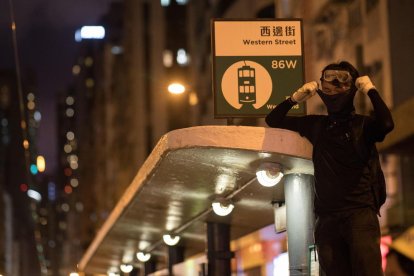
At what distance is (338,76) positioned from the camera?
651 centimetres

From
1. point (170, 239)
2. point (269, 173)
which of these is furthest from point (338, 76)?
point (170, 239)

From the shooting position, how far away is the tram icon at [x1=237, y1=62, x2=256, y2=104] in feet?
31.7

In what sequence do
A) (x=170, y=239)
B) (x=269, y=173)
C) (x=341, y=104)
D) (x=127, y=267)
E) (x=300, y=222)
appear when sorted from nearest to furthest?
1. (x=341, y=104)
2. (x=269, y=173)
3. (x=300, y=222)
4. (x=170, y=239)
5. (x=127, y=267)

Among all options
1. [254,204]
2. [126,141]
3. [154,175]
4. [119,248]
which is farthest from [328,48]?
[126,141]

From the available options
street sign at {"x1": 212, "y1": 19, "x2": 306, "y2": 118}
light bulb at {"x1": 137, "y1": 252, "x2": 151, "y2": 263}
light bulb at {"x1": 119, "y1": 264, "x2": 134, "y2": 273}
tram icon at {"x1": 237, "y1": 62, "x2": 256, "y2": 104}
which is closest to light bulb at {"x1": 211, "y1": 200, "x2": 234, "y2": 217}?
street sign at {"x1": 212, "y1": 19, "x2": 306, "y2": 118}

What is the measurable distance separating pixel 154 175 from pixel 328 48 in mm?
15379

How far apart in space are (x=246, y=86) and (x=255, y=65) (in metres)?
0.29

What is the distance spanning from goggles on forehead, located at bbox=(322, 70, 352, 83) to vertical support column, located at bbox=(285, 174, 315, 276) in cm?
277

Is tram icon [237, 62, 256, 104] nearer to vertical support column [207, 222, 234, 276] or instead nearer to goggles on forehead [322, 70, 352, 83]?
goggles on forehead [322, 70, 352, 83]

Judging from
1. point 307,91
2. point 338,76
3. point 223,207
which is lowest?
point 338,76

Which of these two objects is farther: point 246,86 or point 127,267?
point 127,267

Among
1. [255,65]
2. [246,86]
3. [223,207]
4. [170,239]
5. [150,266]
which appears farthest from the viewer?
[150,266]

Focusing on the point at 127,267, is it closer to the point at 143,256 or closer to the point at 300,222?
the point at 143,256

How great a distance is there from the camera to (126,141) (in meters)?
81.6
